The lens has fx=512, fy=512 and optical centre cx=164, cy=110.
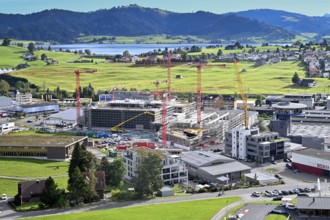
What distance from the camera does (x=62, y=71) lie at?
75.2 meters

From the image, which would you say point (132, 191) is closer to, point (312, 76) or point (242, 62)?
point (312, 76)

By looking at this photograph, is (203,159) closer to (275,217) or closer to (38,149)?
(275,217)

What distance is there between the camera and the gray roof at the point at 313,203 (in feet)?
63.6

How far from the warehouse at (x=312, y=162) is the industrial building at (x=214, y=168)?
3.13 m

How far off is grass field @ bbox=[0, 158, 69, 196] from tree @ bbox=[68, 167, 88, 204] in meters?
2.62

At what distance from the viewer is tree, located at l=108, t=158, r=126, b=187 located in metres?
24.1

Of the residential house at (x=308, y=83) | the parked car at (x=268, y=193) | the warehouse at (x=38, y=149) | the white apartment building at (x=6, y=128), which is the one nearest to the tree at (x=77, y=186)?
the parked car at (x=268, y=193)

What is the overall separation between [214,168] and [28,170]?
9.84 metres

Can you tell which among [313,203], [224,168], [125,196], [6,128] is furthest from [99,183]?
[6,128]

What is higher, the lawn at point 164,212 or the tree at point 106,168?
the tree at point 106,168

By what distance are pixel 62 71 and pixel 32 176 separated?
50.8 metres

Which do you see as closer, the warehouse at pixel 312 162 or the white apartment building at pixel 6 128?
the warehouse at pixel 312 162

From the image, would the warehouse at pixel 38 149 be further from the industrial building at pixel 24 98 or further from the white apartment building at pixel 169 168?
the industrial building at pixel 24 98

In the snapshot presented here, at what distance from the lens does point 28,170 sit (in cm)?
2711
